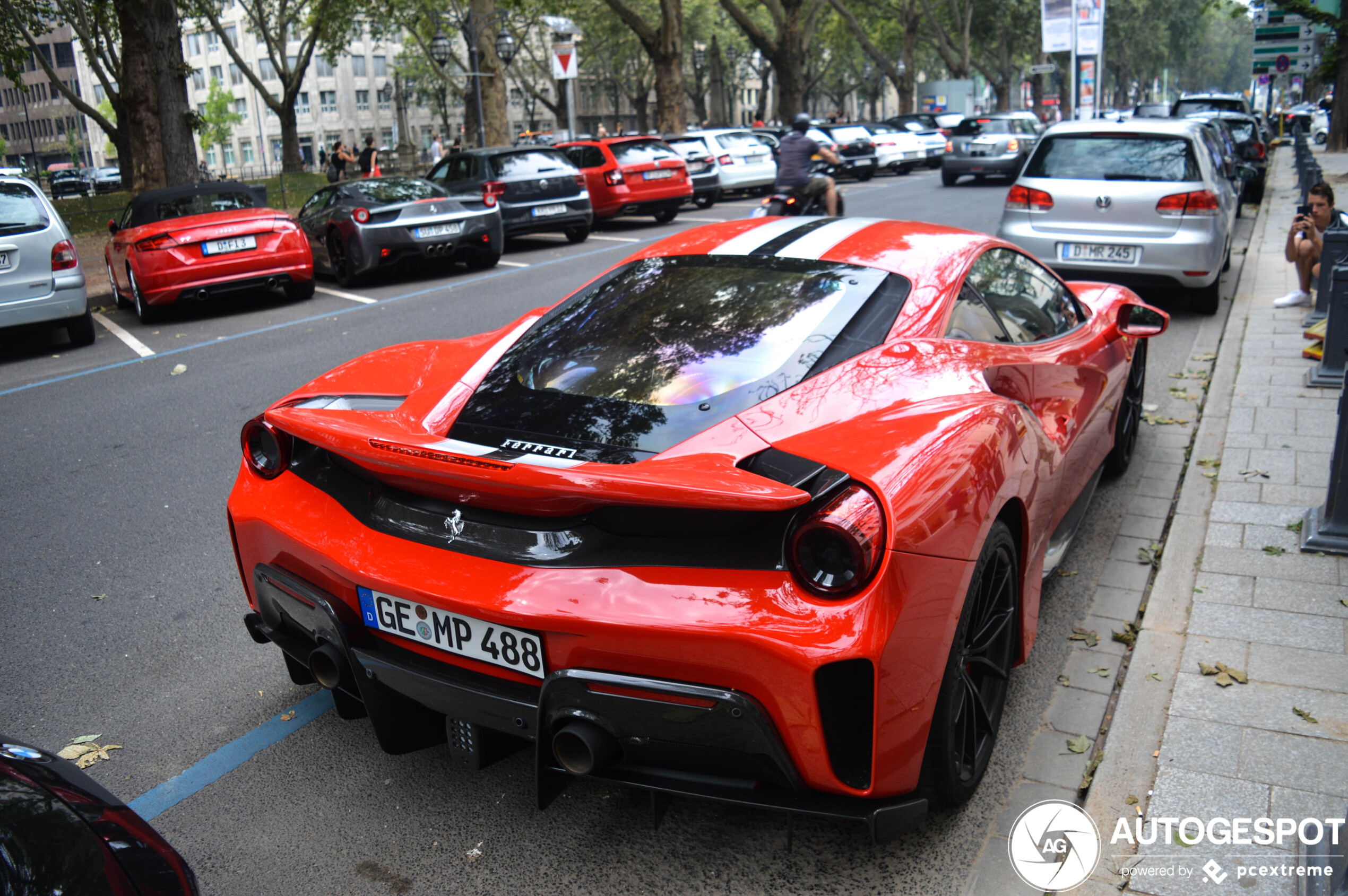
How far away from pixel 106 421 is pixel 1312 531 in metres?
6.93

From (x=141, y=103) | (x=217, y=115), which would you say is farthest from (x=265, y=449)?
(x=217, y=115)

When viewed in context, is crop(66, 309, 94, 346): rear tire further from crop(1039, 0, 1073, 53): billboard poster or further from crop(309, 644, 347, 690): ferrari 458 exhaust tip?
crop(1039, 0, 1073, 53): billboard poster

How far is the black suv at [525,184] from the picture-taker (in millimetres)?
15617

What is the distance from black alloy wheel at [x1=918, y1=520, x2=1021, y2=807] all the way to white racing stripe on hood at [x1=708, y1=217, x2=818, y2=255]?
4.63ft

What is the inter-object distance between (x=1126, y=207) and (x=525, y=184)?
367 inches

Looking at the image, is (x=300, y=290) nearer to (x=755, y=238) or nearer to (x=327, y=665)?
(x=755, y=238)

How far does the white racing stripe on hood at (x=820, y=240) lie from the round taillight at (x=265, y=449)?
1687 millimetres

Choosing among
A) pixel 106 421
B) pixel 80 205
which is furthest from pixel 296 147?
pixel 106 421

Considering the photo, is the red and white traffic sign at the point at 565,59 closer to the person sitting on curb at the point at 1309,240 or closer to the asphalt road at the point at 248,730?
the person sitting on curb at the point at 1309,240

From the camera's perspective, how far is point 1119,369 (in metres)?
4.66

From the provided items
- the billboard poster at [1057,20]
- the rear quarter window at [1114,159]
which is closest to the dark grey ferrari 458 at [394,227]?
the rear quarter window at [1114,159]

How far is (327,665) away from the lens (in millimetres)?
2637

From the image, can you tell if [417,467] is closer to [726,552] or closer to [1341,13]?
[726,552]

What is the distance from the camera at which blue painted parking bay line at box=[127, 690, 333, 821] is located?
9.55ft
